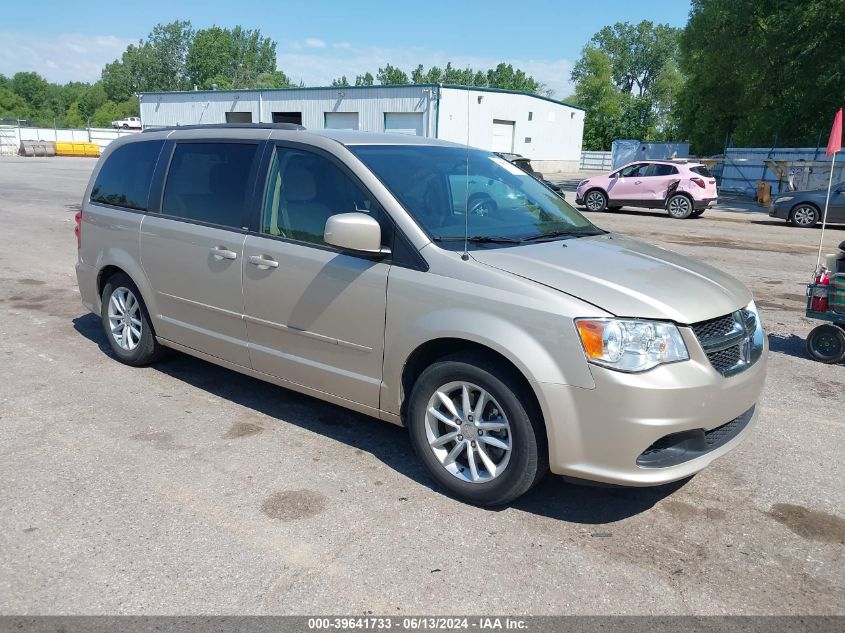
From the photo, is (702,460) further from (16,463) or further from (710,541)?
(16,463)

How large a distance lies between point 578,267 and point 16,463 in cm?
332

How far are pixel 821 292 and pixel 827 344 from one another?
47 cm

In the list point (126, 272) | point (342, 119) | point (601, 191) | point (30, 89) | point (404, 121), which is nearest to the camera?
point (126, 272)

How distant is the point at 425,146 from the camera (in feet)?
15.3

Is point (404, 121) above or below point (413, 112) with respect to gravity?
below

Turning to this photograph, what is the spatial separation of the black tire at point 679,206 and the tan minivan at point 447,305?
16889 millimetres

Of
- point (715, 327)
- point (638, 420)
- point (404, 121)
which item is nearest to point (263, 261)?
point (638, 420)

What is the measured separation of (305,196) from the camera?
4.32 m

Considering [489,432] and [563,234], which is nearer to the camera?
[489,432]

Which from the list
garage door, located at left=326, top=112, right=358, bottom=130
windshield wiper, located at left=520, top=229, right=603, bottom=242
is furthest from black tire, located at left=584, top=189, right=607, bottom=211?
garage door, located at left=326, top=112, right=358, bottom=130

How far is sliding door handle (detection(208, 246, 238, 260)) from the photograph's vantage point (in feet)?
14.8

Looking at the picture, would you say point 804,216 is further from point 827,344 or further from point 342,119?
point 342,119

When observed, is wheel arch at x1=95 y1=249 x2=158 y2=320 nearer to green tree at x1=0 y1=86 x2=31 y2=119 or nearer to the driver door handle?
the driver door handle

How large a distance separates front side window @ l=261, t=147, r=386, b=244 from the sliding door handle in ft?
0.91
